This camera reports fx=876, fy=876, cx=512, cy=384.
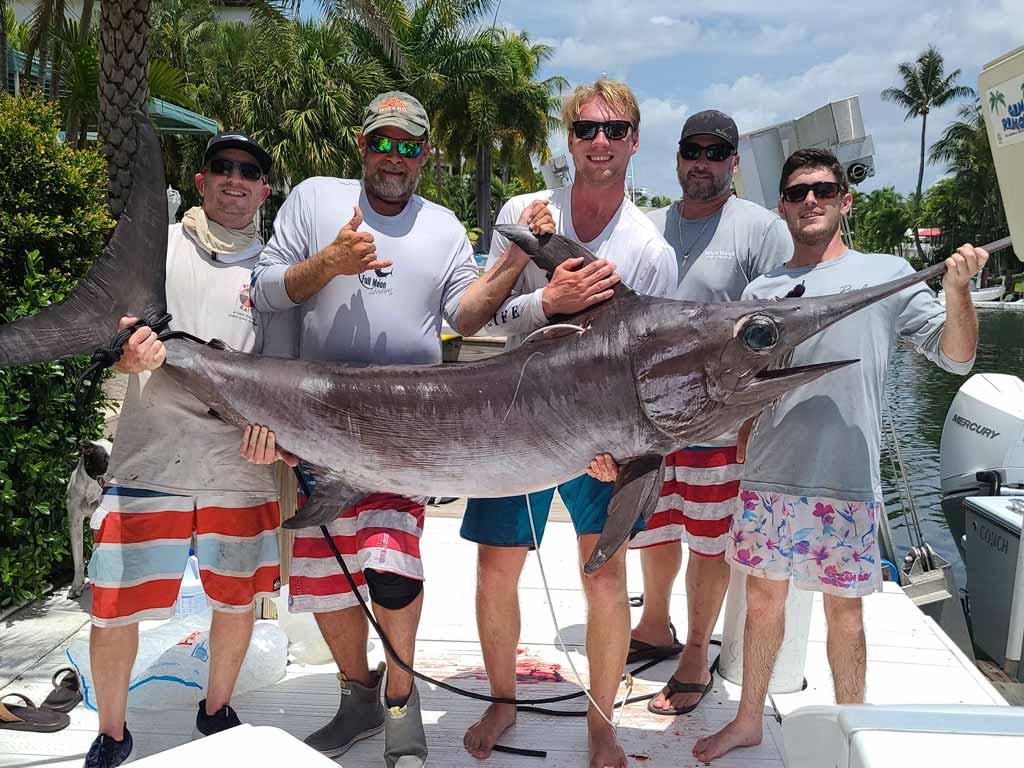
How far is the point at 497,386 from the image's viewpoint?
7.95 feet

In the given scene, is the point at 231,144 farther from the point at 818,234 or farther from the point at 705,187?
the point at 818,234

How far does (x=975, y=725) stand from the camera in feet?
4.31

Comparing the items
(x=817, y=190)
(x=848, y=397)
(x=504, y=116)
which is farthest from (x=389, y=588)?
(x=504, y=116)

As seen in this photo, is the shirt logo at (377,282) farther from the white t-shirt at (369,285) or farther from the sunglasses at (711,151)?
the sunglasses at (711,151)

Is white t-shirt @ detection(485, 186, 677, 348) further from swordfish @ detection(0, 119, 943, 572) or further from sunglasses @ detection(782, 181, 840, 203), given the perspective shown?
sunglasses @ detection(782, 181, 840, 203)

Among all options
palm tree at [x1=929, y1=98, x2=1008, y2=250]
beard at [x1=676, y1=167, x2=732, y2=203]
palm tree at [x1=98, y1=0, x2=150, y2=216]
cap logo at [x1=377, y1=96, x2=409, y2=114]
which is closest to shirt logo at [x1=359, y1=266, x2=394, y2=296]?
cap logo at [x1=377, y1=96, x2=409, y2=114]

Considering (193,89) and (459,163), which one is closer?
(193,89)

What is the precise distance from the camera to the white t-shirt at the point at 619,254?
2742mm

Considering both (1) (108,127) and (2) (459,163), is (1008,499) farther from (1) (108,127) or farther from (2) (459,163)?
(2) (459,163)

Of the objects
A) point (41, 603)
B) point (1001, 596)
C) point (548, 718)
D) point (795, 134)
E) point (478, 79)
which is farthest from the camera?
point (478, 79)

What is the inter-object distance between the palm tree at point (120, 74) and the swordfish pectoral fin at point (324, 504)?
7602 millimetres

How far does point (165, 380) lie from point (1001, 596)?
6.05 meters

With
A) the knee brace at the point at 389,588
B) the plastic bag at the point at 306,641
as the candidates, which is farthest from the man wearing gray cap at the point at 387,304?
the plastic bag at the point at 306,641

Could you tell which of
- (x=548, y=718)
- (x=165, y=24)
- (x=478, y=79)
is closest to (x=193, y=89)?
(x=165, y=24)
